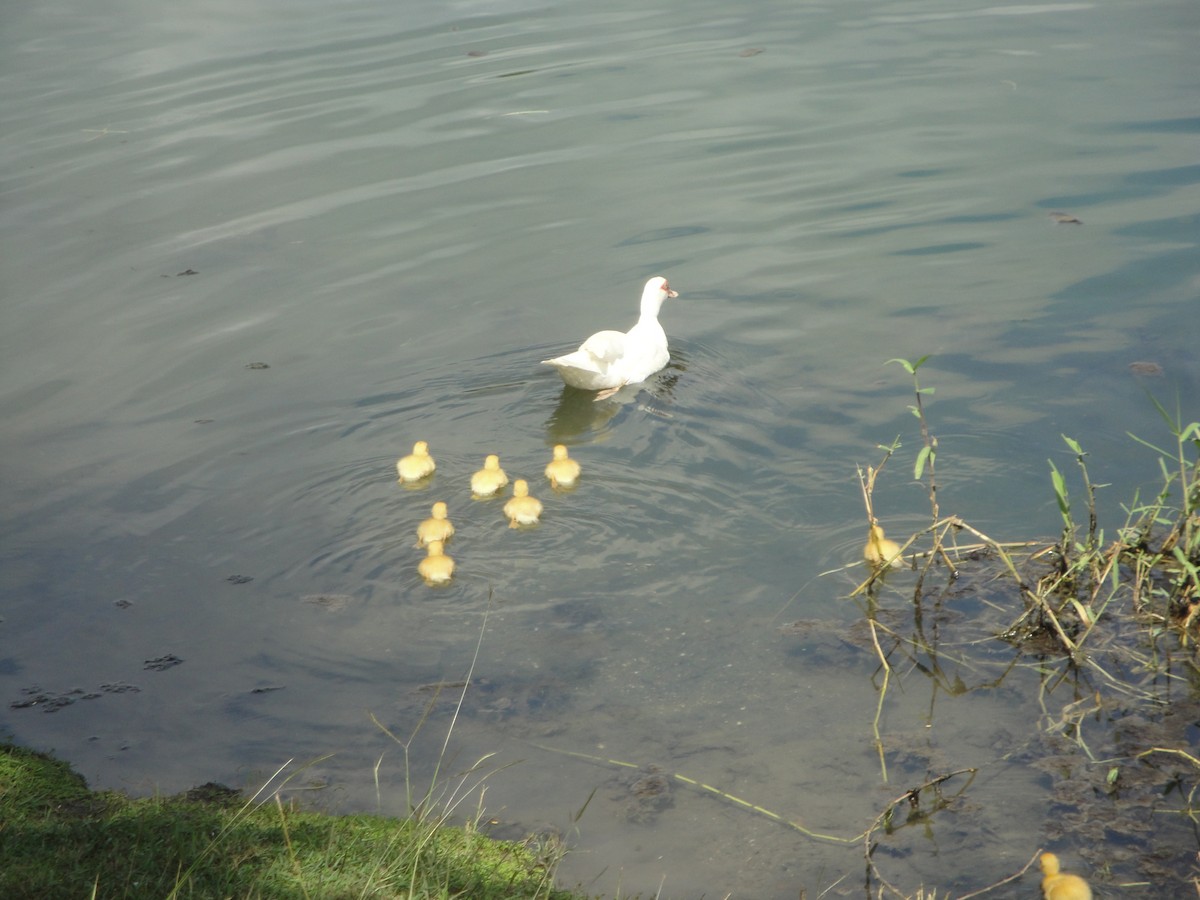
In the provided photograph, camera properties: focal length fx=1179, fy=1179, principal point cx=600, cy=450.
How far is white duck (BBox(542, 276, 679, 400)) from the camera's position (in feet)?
28.0

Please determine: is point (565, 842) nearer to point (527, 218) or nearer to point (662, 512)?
point (662, 512)

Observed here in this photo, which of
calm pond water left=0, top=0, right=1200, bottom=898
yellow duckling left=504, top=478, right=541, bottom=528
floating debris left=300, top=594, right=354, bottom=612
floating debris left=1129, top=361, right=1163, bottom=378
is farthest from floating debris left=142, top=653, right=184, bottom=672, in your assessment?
floating debris left=1129, top=361, right=1163, bottom=378

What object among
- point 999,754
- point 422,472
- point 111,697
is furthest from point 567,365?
point 999,754

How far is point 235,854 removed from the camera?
4043mm

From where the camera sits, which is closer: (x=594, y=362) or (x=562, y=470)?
(x=562, y=470)

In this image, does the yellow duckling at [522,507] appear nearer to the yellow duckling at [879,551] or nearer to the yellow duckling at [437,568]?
the yellow duckling at [437,568]

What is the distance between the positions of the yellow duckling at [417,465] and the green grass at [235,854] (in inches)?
120

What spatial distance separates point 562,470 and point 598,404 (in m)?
1.54

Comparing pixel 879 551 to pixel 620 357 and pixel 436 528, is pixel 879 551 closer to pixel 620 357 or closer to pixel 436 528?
pixel 436 528

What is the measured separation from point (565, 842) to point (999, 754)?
6.15 feet

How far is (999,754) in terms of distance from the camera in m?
5.00

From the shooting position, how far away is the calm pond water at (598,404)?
205 inches

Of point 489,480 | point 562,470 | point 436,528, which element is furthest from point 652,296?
point 436,528

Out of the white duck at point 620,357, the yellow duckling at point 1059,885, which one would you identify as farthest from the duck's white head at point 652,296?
the yellow duckling at point 1059,885
